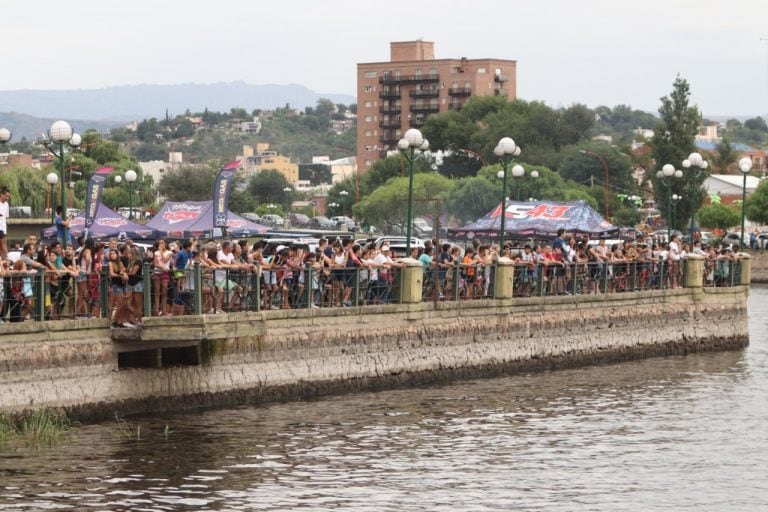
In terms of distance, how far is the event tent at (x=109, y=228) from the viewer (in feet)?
141

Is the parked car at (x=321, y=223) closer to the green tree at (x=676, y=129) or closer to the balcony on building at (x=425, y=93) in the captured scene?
the green tree at (x=676, y=129)

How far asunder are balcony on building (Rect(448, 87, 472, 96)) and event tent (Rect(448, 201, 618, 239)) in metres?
118

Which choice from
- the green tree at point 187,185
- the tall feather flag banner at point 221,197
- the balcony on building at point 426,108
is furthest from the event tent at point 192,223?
the balcony on building at point 426,108

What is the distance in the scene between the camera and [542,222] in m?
47.6

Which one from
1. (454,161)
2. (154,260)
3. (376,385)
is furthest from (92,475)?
(454,161)

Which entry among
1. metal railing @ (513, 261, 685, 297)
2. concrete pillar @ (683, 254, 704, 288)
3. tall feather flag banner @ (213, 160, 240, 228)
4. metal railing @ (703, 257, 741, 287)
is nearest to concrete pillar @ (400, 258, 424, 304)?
metal railing @ (513, 261, 685, 297)

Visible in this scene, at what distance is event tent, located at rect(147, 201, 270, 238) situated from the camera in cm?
4431

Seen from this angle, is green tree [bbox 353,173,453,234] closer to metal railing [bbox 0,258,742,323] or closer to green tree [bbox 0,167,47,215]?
green tree [bbox 0,167,47,215]

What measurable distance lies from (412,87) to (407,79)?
3.73ft

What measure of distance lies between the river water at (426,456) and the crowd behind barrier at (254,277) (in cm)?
181

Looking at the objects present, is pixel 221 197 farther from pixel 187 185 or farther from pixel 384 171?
pixel 384 171

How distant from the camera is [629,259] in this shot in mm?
36719

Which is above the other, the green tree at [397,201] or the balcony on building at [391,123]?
the balcony on building at [391,123]

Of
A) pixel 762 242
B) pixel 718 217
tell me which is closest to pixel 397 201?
pixel 718 217
